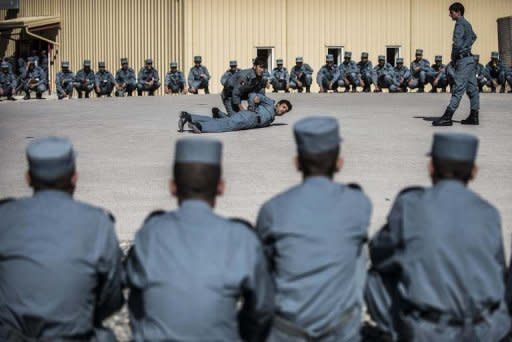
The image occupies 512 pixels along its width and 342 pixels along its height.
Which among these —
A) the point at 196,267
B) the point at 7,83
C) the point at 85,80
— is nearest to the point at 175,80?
the point at 85,80

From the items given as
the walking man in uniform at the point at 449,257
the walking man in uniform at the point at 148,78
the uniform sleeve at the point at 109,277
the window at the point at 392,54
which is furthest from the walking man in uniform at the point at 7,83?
the walking man in uniform at the point at 449,257

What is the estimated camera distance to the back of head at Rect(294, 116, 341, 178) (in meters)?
3.49

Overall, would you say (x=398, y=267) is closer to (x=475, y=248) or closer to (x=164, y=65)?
(x=475, y=248)

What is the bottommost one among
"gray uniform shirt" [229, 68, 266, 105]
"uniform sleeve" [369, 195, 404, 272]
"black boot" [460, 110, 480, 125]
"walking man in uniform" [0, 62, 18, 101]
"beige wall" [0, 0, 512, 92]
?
"uniform sleeve" [369, 195, 404, 272]

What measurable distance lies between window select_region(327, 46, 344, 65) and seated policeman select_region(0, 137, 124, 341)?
2750 cm

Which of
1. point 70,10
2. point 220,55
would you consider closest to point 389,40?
point 220,55

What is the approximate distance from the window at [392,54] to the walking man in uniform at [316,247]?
28.1 meters

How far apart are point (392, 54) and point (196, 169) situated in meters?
28.7

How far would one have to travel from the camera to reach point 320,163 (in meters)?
3.51

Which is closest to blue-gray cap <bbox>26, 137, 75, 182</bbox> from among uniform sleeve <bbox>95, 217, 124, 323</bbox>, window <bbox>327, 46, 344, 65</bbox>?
uniform sleeve <bbox>95, 217, 124, 323</bbox>

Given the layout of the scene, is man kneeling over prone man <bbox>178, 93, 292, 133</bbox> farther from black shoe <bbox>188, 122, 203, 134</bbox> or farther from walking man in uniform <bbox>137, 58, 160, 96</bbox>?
walking man in uniform <bbox>137, 58, 160, 96</bbox>

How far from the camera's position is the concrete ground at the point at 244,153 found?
7.35m

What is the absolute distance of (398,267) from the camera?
3559 mm

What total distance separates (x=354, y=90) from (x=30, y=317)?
83.5 ft
